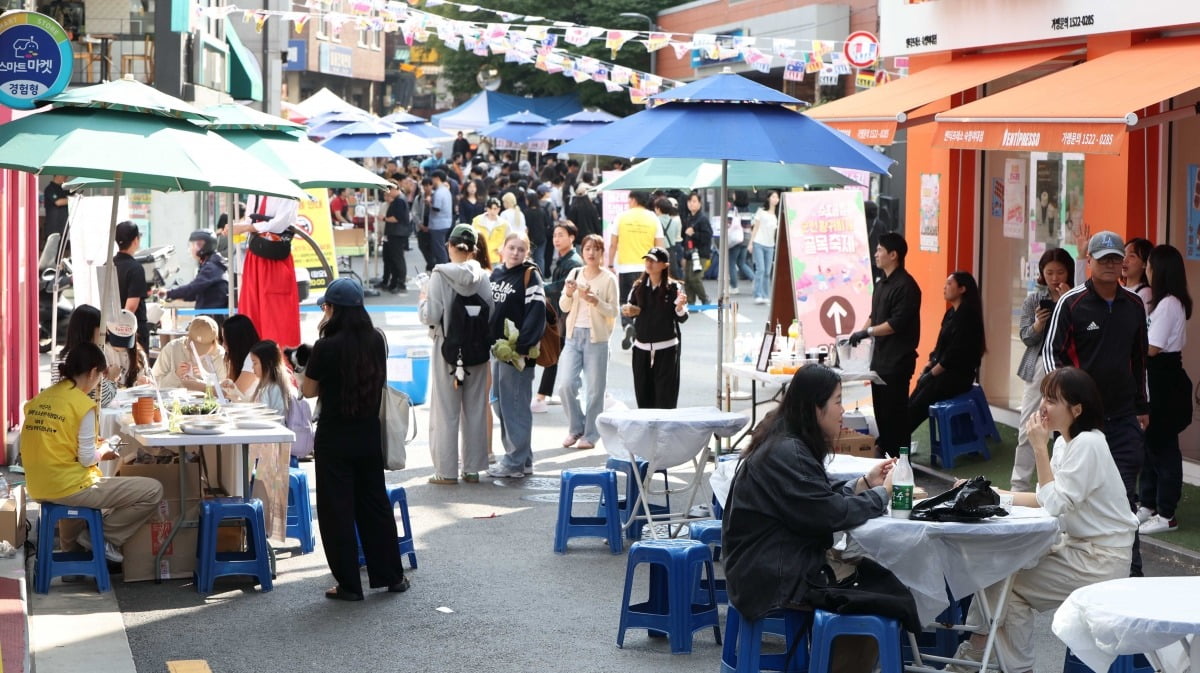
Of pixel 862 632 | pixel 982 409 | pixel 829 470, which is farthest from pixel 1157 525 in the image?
pixel 862 632

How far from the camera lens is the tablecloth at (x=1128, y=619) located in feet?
15.7

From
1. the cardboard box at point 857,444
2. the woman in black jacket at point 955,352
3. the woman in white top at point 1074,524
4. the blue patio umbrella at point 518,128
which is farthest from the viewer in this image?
the blue patio umbrella at point 518,128

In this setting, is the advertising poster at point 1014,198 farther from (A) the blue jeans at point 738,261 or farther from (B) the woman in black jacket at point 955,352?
(A) the blue jeans at point 738,261

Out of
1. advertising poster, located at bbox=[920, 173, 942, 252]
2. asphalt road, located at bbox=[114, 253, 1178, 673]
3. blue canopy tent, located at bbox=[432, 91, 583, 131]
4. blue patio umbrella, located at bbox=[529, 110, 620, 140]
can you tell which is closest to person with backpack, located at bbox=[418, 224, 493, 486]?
asphalt road, located at bbox=[114, 253, 1178, 673]

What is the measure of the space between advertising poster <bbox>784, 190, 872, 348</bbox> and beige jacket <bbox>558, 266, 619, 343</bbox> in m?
2.02

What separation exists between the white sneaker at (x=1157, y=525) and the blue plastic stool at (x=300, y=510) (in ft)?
16.8

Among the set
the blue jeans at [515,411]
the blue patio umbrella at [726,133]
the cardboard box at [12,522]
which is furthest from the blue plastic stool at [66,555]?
the blue jeans at [515,411]

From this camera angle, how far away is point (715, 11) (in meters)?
40.7

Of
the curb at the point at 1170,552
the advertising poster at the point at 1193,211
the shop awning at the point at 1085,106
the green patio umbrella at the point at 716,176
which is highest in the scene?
the shop awning at the point at 1085,106

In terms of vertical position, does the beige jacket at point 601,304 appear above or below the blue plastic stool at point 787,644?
above

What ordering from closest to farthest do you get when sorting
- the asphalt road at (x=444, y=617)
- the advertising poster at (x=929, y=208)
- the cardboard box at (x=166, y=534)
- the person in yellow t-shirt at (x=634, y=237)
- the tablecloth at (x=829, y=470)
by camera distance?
the asphalt road at (x=444, y=617) < the tablecloth at (x=829, y=470) < the cardboard box at (x=166, y=534) < the advertising poster at (x=929, y=208) < the person in yellow t-shirt at (x=634, y=237)

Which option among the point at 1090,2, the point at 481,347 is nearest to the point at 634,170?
the point at 481,347

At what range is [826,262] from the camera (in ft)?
46.1

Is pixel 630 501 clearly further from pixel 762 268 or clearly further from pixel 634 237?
pixel 762 268
